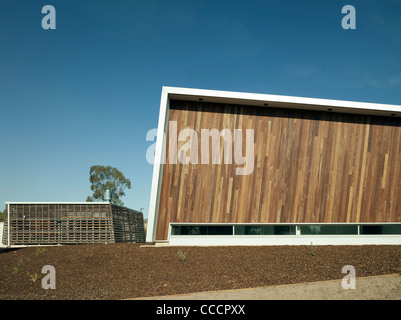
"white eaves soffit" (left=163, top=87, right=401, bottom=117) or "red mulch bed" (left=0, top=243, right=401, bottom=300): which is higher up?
"white eaves soffit" (left=163, top=87, right=401, bottom=117)

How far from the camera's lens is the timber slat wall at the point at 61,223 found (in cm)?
2195

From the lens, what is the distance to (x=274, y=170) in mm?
14078

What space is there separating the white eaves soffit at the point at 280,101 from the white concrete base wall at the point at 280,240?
5615mm

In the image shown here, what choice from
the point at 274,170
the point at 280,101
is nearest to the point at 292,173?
the point at 274,170

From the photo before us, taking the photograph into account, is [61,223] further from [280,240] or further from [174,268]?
[280,240]

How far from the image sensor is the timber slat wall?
2195 cm

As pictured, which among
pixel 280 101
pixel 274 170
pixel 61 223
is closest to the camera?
pixel 280 101

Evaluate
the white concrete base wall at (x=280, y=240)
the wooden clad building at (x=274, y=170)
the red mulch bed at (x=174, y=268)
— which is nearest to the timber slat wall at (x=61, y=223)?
the red mulch bed at (x=174, y=268)

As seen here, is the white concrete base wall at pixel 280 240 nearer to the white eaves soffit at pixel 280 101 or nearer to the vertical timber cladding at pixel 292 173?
the vertical timber cladding at pixel 292 173

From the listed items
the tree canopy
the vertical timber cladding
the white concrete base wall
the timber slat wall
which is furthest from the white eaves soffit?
the tree canopy

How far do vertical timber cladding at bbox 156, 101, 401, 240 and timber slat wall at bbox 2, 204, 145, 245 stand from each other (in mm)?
10159

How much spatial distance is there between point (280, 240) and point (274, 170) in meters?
3.03

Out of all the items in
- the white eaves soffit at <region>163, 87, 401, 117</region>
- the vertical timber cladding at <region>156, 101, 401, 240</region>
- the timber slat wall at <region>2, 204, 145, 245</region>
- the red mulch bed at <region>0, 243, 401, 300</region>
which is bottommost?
the timber slat wall at <region>2, 204, 145, 245</region>

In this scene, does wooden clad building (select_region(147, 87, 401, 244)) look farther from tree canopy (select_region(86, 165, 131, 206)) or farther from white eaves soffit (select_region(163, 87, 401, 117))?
tree canopy (select_region(86, 165, 131, 206))
